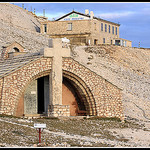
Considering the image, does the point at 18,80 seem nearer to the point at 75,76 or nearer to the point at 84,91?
the point at 75,76

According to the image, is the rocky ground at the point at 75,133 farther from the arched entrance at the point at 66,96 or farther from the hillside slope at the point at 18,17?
the hillside slope at the point at 18,17

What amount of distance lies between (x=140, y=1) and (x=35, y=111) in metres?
12.0

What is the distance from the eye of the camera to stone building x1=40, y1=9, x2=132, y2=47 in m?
67.0

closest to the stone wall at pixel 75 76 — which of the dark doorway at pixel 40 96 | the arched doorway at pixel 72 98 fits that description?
the arched doorway at pixel 72 98

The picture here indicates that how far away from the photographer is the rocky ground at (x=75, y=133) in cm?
1919

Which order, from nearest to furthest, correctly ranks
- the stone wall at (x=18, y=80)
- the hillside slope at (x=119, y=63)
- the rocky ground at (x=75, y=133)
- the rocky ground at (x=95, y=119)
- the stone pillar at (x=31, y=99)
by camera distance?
the rocky ground at (x=75, y=133), the rocky ground at (x=95, y=119), the stone wall at (x=18, y=80), the stone pillar at (x=31, y=99), the hillside slope at (x=119, y=63)

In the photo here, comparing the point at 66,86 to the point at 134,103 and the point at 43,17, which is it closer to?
the point at 134,103

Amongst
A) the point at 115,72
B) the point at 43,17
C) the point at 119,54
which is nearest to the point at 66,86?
the point at 115,72

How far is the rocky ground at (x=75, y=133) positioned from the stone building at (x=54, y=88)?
155 centimetres

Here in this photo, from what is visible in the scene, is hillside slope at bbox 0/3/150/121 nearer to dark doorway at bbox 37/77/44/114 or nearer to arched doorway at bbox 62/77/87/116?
arched doorway at bbox 62/77/87/116

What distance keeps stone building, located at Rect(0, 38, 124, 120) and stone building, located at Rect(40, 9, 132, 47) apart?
3295cm

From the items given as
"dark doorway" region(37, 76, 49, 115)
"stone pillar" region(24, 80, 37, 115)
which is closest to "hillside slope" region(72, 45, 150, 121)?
"dark doorway" region(37, 76, 49, 115)

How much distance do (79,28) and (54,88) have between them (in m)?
38.0

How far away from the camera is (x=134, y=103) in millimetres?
41250
